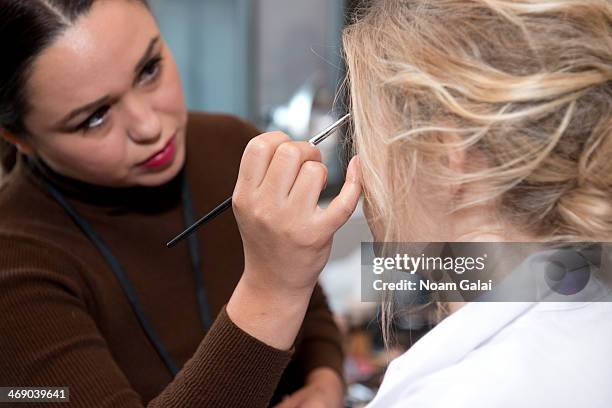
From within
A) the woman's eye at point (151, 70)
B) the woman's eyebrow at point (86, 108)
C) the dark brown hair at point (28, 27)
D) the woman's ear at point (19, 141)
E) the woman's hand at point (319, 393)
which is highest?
the dark brown hair at point (28, 27)

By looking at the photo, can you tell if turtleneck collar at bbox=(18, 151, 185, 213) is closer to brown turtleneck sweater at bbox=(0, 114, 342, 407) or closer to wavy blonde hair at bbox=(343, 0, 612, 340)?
brown turtleneck sweater at bbox=(0, 114, 342, 407)

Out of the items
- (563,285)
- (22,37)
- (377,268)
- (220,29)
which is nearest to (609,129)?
(563,285)

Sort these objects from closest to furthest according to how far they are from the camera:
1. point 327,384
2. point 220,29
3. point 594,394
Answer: point 594,394, point 327,384, point 220,29

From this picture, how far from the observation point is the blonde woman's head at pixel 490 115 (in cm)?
62

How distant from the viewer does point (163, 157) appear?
895 millimetres

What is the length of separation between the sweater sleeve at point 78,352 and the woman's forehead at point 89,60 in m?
0.17

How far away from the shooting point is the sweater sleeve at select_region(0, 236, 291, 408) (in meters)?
0.68

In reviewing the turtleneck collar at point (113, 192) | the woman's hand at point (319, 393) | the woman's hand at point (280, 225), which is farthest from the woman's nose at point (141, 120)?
the woman's hand at point (319, 393)

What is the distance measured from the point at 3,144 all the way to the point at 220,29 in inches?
42.8

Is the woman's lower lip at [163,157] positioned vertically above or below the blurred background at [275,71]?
A: above

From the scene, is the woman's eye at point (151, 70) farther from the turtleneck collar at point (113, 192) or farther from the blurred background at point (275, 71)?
the blurred background at point (275, 71)

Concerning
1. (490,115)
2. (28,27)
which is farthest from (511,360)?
(28,27)

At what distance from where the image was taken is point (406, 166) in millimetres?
702

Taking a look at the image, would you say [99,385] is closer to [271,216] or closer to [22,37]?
[271,216]
